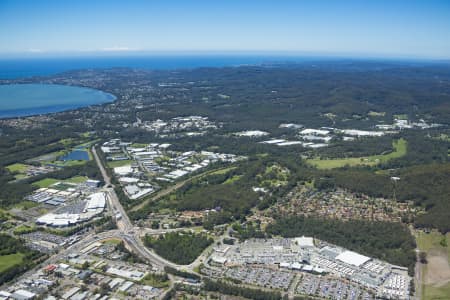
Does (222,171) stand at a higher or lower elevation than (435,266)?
higher

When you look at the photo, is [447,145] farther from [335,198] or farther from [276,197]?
[276,197]

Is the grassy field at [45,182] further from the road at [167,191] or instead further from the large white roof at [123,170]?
the road at [167,191]

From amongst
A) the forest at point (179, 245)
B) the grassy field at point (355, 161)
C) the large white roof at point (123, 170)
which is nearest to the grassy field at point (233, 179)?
the grassy field at point (355, 161)

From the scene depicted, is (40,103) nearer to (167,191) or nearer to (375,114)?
(167,191)

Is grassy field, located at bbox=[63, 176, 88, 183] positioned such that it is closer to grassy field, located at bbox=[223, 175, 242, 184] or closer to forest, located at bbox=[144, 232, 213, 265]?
grassy field, located at bbox=[223, 175, 242, 184]

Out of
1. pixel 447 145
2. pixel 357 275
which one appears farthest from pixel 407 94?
pixel 357 275

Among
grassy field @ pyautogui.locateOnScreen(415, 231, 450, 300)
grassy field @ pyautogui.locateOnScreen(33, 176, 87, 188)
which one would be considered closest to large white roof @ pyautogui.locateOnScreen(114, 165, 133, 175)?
grassy field @ pyautogui.locateOnScreen(33, 176, 87, 188)

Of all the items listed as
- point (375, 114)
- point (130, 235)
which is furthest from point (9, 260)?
point (375, 114)
